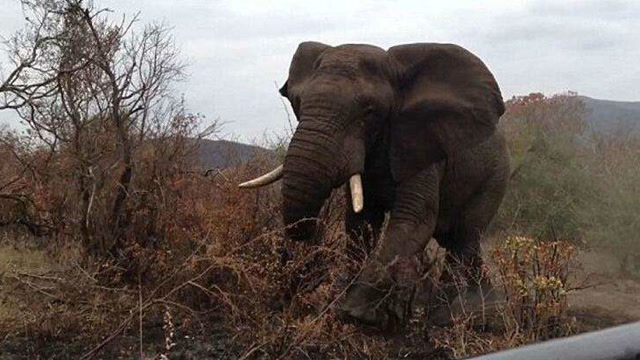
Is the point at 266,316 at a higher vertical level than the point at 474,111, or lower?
lower

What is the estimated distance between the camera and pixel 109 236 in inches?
302

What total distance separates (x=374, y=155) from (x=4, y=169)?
6080 millimetres

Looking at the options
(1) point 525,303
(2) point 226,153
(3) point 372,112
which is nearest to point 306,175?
(3) point 372,112

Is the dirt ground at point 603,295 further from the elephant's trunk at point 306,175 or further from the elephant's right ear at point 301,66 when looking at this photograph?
the elephant's right ear at point 301,66

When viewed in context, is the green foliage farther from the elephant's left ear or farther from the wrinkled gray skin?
the elephant's left ear

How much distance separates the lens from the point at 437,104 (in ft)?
22.9

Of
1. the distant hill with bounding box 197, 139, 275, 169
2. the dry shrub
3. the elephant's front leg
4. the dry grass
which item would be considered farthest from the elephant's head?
the distant hill with bounding box 197, 139, 275, 169

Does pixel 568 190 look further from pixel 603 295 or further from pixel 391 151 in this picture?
pixel 391 151

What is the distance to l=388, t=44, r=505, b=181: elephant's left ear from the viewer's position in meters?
6.86

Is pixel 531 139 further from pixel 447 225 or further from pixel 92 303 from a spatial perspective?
pixel 92 303

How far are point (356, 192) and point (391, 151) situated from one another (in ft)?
2.07

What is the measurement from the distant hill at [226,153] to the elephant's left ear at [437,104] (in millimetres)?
A: 3758

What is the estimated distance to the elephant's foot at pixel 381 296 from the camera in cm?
625

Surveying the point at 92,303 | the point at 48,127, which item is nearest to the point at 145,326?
the point at 92,303
